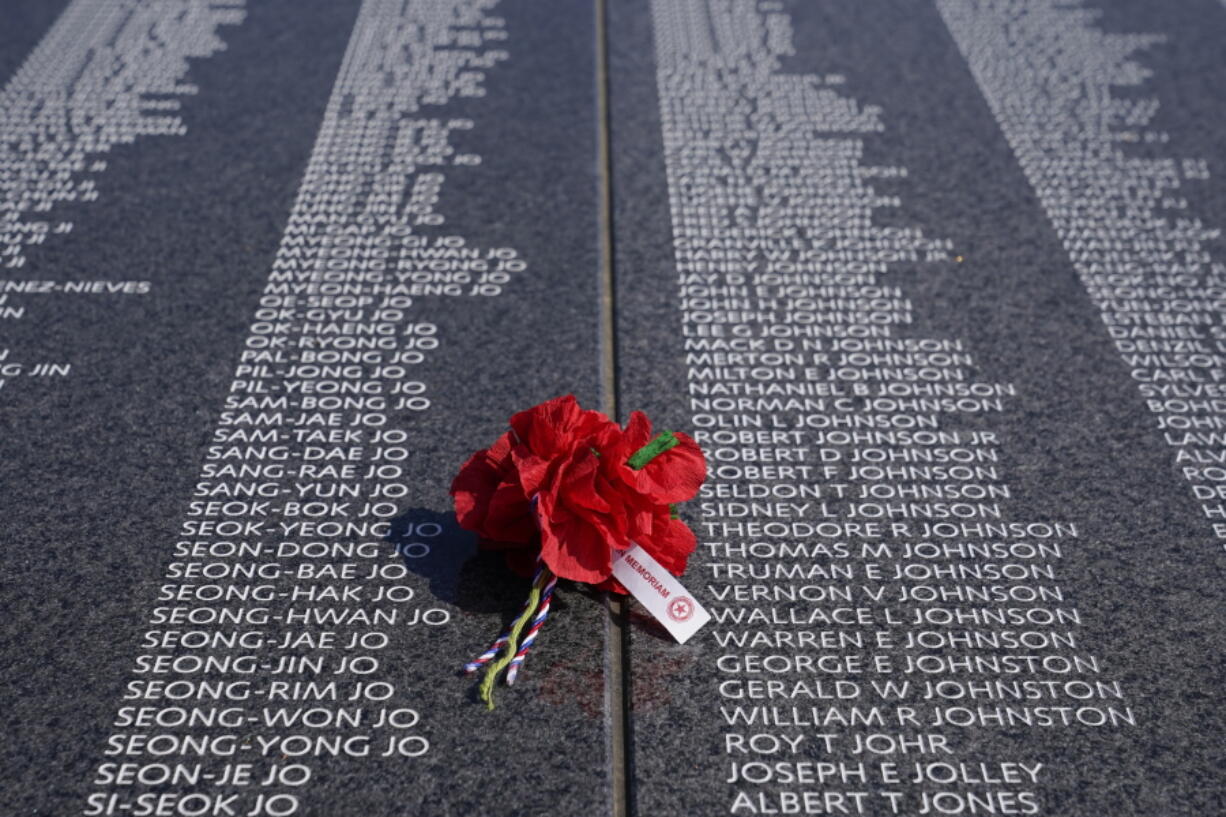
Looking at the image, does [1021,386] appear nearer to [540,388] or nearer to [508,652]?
[540,388]

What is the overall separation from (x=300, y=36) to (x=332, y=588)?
234 cm

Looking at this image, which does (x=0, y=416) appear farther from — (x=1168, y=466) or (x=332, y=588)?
(x=1168, y=466)

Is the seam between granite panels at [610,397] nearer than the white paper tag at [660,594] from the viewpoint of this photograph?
Yes

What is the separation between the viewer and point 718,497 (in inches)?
79.4

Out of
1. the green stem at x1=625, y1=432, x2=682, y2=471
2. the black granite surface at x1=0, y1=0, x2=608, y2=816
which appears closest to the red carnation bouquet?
the green stem at x1=625, y1=432, x2=682, y2=471

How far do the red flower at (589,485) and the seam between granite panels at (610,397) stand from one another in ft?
0.52

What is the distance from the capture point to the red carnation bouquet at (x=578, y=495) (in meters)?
1.62

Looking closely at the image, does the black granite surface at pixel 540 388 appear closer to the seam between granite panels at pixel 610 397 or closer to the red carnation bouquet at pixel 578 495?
the seam between granite panels at pixel 610 397

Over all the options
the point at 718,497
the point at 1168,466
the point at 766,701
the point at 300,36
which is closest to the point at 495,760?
the point at 766,701

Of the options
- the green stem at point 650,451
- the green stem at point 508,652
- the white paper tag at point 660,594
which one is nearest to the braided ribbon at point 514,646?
the green stem at point 508,652

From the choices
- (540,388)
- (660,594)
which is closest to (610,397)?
(540,388)

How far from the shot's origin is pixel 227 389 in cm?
223

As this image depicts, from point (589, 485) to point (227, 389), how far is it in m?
0.97

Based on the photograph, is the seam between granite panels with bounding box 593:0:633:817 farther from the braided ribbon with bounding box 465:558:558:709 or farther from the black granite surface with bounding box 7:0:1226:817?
the braided ribbon with bounding box 465:558:558:709
